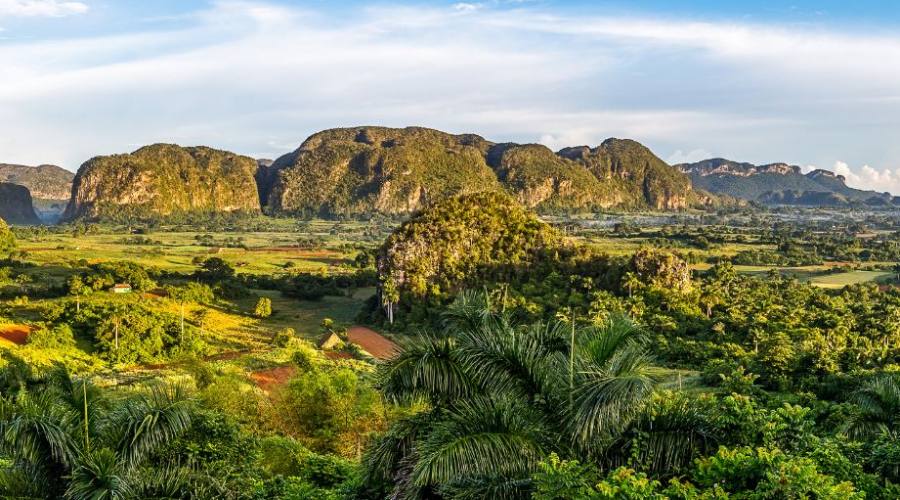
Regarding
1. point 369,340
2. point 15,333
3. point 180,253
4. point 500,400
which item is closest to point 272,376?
point 15,333

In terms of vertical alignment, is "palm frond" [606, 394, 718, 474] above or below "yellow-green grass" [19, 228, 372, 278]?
above

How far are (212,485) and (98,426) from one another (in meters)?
1.80

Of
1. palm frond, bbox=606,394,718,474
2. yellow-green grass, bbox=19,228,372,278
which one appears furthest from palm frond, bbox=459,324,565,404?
yellow-green grass, bbox=19,228,372,278

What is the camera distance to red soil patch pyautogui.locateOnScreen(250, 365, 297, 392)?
31591 millimetres

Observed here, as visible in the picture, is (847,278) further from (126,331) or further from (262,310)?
(126,331)

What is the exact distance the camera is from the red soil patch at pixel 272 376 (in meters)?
31.6

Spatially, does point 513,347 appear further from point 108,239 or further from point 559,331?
point 108,239

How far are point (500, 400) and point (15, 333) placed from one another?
4262 centimetres

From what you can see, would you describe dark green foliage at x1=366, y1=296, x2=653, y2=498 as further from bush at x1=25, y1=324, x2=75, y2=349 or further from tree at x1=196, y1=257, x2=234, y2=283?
tree at x1=196, y1=257, x2=234, y2=283

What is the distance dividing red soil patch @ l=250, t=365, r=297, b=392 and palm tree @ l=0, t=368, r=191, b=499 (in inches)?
839

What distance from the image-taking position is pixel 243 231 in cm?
17738

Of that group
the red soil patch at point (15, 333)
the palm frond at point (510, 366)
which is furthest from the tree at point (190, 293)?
the palm frond at point (510, 366)

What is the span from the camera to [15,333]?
41719mm

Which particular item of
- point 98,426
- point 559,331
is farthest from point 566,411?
point 98,426
